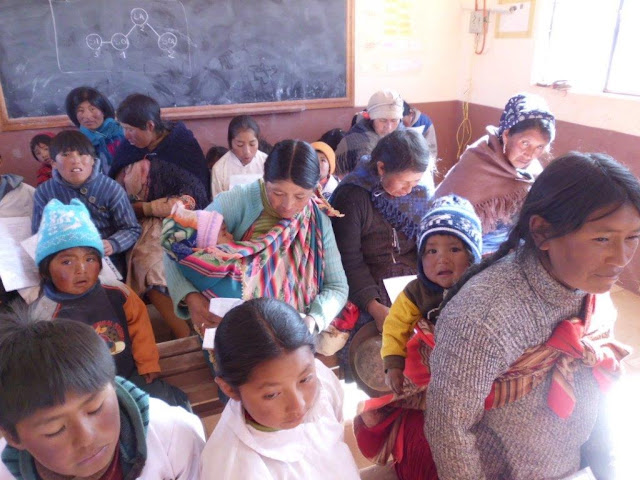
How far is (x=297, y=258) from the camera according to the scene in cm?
189

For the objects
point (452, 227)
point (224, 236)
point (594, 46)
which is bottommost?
point (224, 236)

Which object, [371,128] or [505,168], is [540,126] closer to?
[505,168]

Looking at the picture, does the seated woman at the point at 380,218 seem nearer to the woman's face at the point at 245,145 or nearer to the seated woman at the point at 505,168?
the seated woman at the point at 505,168

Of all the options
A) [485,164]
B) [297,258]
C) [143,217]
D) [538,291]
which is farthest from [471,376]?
[143,217]

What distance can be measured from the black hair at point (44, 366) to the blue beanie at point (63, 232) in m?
0.83

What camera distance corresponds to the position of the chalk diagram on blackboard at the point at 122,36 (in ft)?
12.3

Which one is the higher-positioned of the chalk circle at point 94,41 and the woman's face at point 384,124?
the chalk circle at point 94,41

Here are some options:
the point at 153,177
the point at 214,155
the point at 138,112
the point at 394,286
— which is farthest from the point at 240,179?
the point at 394,286

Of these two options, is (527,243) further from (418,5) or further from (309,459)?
(418,5)

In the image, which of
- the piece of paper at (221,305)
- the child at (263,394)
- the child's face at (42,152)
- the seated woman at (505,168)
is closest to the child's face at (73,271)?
the piece of paper at (221,305)

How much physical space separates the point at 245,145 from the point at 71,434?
105 inches

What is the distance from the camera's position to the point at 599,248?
0.98 metres

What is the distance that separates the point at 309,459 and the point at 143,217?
6.29 feet

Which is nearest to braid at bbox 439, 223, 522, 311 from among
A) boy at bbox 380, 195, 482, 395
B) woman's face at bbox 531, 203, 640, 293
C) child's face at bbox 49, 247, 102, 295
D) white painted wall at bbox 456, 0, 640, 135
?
woman's face at bbox 531, 203, 640, 293
